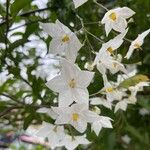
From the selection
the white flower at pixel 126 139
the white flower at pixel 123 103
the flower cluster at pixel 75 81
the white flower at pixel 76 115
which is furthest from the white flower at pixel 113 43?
the white flower at pixel 126 139

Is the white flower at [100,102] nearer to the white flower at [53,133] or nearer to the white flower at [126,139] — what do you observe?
the white flower at [53,133]

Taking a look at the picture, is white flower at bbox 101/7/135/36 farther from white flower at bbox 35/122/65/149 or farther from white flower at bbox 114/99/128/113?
white flower at bbox 114/99/128/113

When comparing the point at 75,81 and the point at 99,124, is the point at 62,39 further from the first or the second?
the point at 99,124

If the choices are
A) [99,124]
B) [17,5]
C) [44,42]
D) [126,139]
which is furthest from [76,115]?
[126,139]

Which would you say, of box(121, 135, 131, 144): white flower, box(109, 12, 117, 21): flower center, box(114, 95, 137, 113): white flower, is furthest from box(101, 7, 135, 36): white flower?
box(121, 135, 131, 144): white flower

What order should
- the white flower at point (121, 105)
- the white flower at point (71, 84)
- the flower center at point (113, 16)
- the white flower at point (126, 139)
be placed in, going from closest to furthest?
the white flower at point (71, 84), the flower center at point (113, 16), the white flower at point (121, 105), the white flower at point (126, 139)

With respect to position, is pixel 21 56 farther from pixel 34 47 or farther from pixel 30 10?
pixel 34 47
